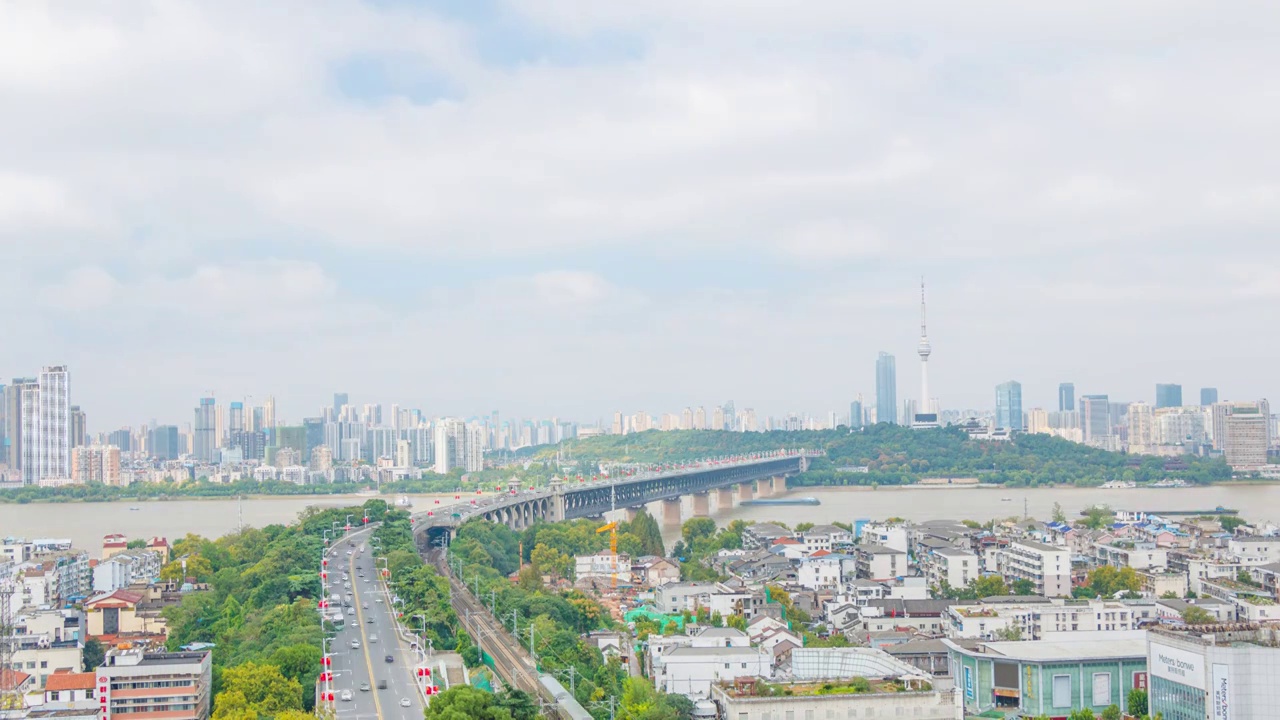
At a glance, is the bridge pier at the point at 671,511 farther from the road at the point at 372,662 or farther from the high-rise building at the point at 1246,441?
the high-rise building at the point at 1246,441

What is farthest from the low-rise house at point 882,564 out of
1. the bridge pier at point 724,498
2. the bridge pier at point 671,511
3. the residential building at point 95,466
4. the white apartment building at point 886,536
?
the residential building at point 95,466

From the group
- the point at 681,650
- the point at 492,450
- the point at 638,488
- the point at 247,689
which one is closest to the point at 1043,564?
the point at 681,650

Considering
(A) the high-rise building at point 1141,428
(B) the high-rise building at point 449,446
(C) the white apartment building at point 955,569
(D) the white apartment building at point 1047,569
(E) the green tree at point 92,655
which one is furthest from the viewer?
(A) the high-rise building at point 1141,428

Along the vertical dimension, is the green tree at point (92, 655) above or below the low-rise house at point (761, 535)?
below

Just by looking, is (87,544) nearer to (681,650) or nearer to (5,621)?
(5,621)

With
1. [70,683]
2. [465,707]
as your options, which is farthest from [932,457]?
[465,707]

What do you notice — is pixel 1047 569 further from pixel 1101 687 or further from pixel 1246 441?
pixel 1246 441
